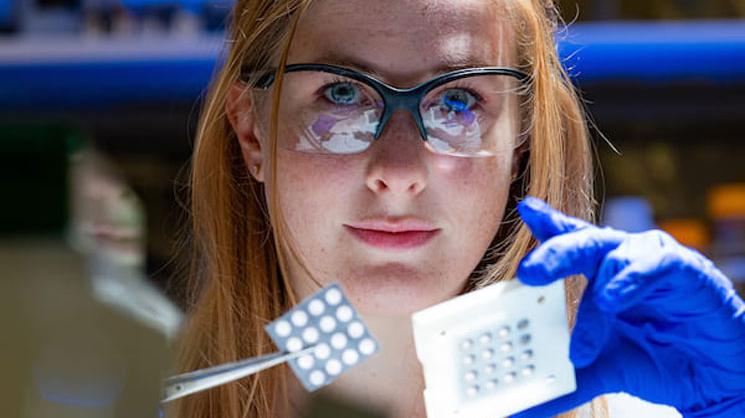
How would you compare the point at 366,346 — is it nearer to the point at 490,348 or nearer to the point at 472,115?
the point at 490,348

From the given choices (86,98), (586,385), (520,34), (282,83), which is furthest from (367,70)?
(86,98)

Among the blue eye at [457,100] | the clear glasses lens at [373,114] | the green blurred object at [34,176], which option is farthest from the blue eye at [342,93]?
the green blurred object at [34,176]

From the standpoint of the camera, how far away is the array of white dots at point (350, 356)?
4.61 feet

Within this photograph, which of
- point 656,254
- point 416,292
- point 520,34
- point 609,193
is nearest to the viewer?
point 656,254

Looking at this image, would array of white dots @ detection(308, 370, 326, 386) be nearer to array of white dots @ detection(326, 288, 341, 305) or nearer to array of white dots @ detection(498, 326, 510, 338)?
array of white dots @ detection(326, 288, 341, 305)

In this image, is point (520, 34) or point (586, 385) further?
point (520, 34)

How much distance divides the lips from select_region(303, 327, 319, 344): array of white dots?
0.25 m

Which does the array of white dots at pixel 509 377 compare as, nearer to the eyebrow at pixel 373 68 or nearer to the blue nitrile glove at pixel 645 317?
the blue nitrile glove at pixel 645 317

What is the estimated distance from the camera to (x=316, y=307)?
55.3 inches

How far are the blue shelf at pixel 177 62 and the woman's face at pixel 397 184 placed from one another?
275cm

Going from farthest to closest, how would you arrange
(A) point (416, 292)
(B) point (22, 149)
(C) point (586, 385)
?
(A) point (416, 292), (C) point (586, 385), (B) point (22, 149)

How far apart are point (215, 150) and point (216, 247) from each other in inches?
6.0

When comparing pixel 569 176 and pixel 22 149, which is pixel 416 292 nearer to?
pixel 569 176

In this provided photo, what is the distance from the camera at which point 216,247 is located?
6.04ft
